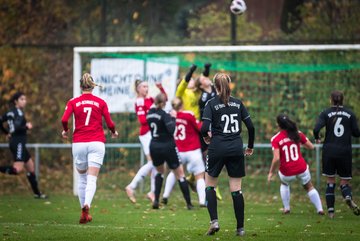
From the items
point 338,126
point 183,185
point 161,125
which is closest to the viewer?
point 338,126

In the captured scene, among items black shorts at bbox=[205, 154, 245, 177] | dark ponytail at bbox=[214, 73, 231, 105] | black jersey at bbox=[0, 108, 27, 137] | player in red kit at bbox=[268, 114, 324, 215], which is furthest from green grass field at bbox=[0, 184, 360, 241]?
dark ponytail at bbox=[214, 73, 231, 105]

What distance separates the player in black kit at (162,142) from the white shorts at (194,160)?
0.41 metres

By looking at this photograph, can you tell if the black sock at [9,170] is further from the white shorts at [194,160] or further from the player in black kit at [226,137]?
the player in black kit at [226,137]

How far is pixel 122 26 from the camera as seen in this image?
21.5 m

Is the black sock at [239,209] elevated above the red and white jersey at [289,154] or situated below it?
below

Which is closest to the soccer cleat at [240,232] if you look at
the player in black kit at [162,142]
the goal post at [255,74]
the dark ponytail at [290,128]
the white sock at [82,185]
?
the white sock at [82,185]

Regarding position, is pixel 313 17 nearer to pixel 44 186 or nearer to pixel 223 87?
pixel 44 186

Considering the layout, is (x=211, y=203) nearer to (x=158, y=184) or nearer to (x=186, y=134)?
(x=158, y=184)

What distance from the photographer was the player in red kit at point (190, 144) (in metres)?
16.0

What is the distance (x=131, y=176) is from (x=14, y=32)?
488cm

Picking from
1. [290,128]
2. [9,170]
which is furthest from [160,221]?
[9,170]

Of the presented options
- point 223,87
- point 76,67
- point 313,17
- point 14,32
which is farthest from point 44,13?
point 223,87

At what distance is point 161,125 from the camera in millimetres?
15328

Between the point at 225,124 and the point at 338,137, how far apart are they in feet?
11.4
